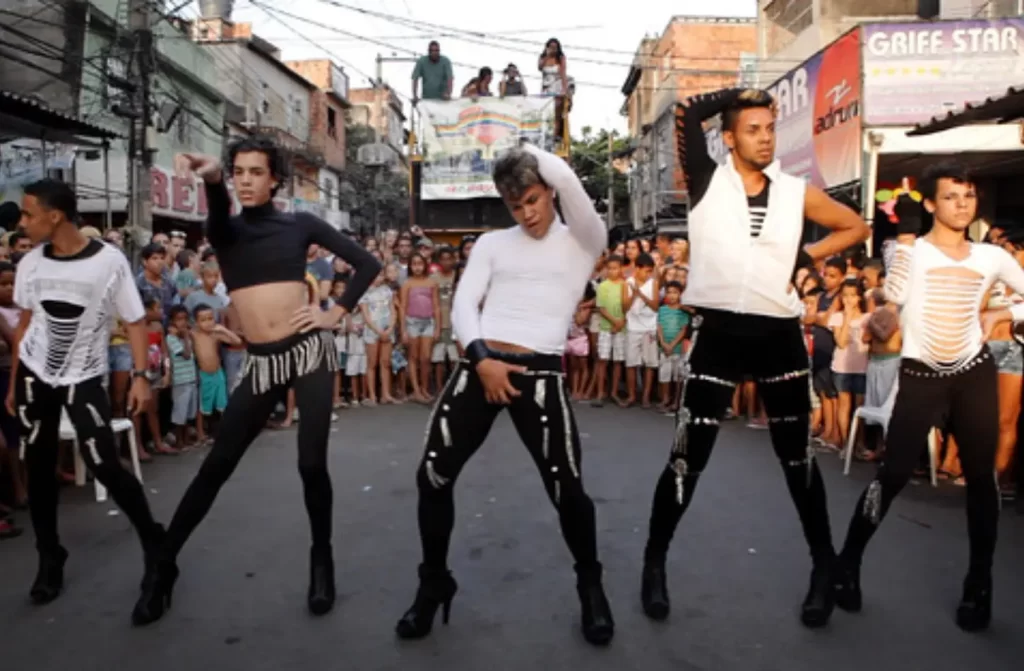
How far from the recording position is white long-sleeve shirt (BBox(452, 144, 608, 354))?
3.34 meters

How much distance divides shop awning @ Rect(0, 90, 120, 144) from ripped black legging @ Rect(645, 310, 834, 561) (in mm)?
8384

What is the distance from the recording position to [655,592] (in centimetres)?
365

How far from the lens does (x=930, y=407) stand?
3.64 meters

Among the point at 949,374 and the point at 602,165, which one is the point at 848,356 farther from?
the point at 602,165

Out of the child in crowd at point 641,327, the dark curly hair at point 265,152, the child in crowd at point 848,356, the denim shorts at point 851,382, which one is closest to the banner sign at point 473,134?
the child in crowd at point 641,327

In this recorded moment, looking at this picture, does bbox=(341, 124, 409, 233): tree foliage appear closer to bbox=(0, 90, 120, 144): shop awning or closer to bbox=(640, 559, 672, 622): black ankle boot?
bbox=(0, 90, 120, 144): shop awning

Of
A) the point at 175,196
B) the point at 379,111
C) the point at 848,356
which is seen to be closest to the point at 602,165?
the point at 379,111

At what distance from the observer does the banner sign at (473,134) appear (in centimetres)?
1417

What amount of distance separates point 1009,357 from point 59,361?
5643 millimetres

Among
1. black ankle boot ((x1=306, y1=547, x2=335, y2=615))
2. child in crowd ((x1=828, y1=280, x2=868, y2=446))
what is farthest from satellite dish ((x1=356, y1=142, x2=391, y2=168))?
black ankle boot ((x1=306, y1=547, x2=335, y2=615))

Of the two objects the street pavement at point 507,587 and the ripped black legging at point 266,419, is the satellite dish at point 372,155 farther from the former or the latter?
the ripped black legging at point 266,419

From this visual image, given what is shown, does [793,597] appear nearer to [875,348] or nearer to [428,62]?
[875,348]

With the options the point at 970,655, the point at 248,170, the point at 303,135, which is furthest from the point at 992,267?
the point at 303,135

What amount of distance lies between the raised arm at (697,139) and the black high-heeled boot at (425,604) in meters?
1.88
